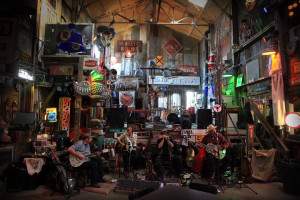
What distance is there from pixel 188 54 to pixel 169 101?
192 inches

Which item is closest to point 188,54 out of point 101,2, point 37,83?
point 101,2

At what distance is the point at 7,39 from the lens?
4332 millimetres

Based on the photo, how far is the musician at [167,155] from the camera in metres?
6.11

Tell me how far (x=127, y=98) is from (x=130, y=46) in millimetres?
4818

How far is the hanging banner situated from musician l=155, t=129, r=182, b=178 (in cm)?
913

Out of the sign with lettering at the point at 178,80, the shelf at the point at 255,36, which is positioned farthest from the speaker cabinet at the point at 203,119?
the sign with lettering at the point at 178,80

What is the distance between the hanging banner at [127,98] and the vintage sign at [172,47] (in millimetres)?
5661

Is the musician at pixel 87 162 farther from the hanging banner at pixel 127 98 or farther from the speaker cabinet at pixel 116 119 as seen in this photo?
the hanging banner at pixel 127 98

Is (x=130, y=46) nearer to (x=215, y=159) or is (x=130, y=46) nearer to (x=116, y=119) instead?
(x=116, y=119)

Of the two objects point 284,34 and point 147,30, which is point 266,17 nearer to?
point 284,34

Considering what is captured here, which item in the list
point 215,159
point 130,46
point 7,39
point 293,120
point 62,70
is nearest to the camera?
point 7,39

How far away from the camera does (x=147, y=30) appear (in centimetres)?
1808

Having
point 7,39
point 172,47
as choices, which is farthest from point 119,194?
point 172,47

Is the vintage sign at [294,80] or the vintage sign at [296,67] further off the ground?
the vintage sign at [296,67]
